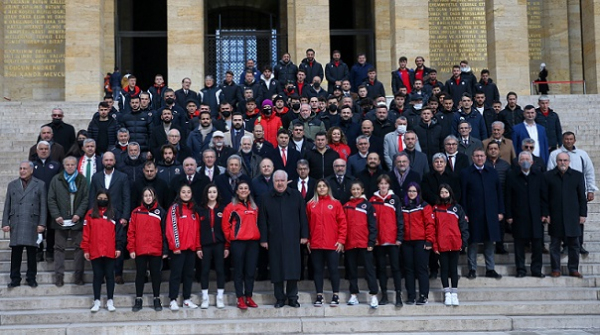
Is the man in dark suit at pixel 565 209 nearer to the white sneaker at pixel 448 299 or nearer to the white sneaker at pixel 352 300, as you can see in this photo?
the white sneaker at pixel 448 299

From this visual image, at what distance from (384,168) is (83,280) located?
476cm

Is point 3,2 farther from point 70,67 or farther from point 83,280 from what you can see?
point 83,280

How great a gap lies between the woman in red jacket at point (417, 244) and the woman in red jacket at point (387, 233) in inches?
4.7

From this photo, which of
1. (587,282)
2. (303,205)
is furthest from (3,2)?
(587,282)

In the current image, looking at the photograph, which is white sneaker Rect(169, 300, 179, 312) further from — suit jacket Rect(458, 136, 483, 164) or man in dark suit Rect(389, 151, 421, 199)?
suit jacket Rect(458, 136, 483, 164)

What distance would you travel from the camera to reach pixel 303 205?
10.7 metres

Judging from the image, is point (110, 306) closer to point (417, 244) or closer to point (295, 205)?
point (295, 205)

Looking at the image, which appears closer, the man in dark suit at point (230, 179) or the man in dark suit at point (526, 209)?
the man in dark suit at point (230, 179)

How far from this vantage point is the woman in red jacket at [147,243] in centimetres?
1046

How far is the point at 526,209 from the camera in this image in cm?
1148

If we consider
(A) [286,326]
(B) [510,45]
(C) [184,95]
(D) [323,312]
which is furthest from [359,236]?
(B) [510,45]

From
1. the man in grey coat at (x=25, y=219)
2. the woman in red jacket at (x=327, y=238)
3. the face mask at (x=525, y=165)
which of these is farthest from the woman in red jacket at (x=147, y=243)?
the face mask at (x=525, y=165)

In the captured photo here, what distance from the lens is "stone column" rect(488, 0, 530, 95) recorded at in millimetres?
22094

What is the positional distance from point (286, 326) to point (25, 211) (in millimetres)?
3979
